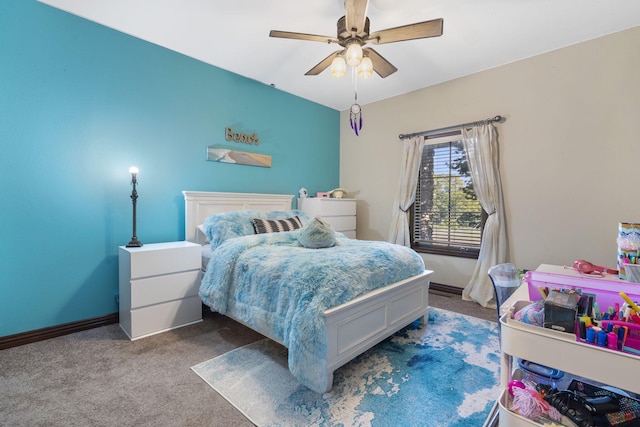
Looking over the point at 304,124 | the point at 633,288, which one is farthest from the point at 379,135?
the point at 633,288

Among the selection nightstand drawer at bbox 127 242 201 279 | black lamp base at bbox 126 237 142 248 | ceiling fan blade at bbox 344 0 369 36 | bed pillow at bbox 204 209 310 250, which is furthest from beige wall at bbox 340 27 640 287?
black lamp base at bbox 126 237 142 248

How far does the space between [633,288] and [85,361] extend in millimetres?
3054

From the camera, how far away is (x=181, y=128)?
10.3 ft

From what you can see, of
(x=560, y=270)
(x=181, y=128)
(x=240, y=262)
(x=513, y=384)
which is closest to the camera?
(x=513, y=384)

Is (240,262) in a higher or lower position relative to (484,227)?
lower

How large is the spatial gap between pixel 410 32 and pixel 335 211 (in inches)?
102

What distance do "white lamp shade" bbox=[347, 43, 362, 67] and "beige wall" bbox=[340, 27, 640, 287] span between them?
1.57m

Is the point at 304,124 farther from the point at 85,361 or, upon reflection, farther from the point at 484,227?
the point at 85,361

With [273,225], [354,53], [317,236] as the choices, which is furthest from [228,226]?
[354,53]

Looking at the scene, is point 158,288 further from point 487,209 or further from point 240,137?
point 487,209

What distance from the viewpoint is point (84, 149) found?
254 cm

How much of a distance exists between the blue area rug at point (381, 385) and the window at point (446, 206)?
1.52m

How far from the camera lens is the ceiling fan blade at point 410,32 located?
1.92 meters

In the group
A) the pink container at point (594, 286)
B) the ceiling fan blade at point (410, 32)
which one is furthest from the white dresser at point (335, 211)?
the pink container at point (594, 286)
